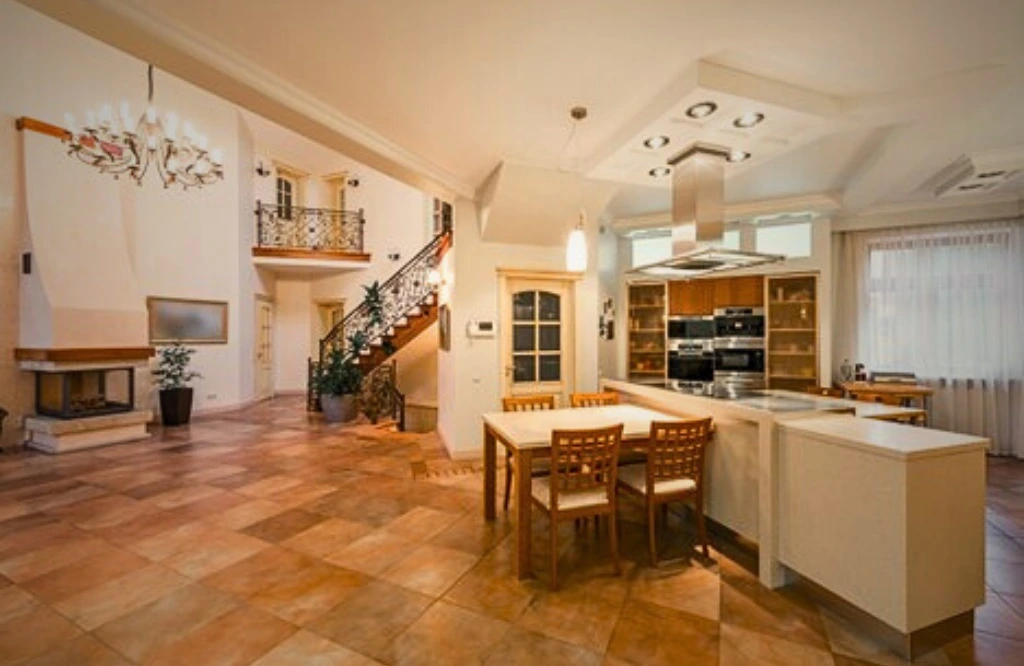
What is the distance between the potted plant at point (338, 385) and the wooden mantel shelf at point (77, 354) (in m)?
2.41

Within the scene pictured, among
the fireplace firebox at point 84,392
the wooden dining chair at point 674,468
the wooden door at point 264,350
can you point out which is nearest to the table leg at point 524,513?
the wooden dining chair at point 674,468

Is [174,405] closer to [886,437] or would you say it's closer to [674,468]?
[674,468]

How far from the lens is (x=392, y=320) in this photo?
328 inches

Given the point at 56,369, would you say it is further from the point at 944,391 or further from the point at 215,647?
the point at 944,391

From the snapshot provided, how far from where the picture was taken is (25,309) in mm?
5559

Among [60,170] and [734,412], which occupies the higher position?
[60,170]

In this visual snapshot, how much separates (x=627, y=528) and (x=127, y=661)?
9.47 feet

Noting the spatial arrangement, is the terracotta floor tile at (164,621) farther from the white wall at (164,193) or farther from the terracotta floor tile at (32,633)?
the white wall at (164,193)

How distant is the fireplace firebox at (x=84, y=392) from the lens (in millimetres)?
5566

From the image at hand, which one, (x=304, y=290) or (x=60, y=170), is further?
(x=304, y=290)

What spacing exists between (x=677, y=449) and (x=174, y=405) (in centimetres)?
729

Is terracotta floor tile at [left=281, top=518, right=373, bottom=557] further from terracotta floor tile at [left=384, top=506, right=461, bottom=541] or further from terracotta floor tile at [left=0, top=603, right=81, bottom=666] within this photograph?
terracotta floor tile at [left=0, top=603, right=81, bottom=666]

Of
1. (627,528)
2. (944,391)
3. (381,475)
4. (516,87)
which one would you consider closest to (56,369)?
(381,475)

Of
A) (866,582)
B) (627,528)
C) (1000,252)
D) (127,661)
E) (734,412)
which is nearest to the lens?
(127,661)
